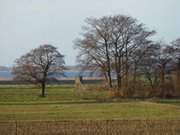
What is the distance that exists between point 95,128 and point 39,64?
60.8m

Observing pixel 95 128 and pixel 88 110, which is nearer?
pixel 95 128

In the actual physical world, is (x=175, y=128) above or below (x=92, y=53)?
below

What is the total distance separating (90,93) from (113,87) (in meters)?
4.45

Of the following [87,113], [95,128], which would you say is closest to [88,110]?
[87,113]

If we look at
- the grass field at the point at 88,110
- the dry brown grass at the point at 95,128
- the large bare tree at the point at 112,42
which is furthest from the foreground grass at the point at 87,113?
the large bare tree at the point at 112,42

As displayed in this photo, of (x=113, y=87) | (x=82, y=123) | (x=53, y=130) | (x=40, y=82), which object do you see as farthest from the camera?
(x=40, y=82)

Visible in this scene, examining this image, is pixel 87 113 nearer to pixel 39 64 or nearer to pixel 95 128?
pixel 95 128

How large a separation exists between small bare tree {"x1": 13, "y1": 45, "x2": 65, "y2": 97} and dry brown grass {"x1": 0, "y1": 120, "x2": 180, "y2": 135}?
181 feet

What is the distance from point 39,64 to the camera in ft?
275

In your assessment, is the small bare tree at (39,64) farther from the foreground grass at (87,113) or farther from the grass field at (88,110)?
the foreground grass at (87,113)

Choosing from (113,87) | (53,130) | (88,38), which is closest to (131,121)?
(53,130)

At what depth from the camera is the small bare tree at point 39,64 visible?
8212 cm

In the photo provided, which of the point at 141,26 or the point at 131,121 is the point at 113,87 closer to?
the point at 141,26

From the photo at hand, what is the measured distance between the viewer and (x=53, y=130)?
23.8 m
